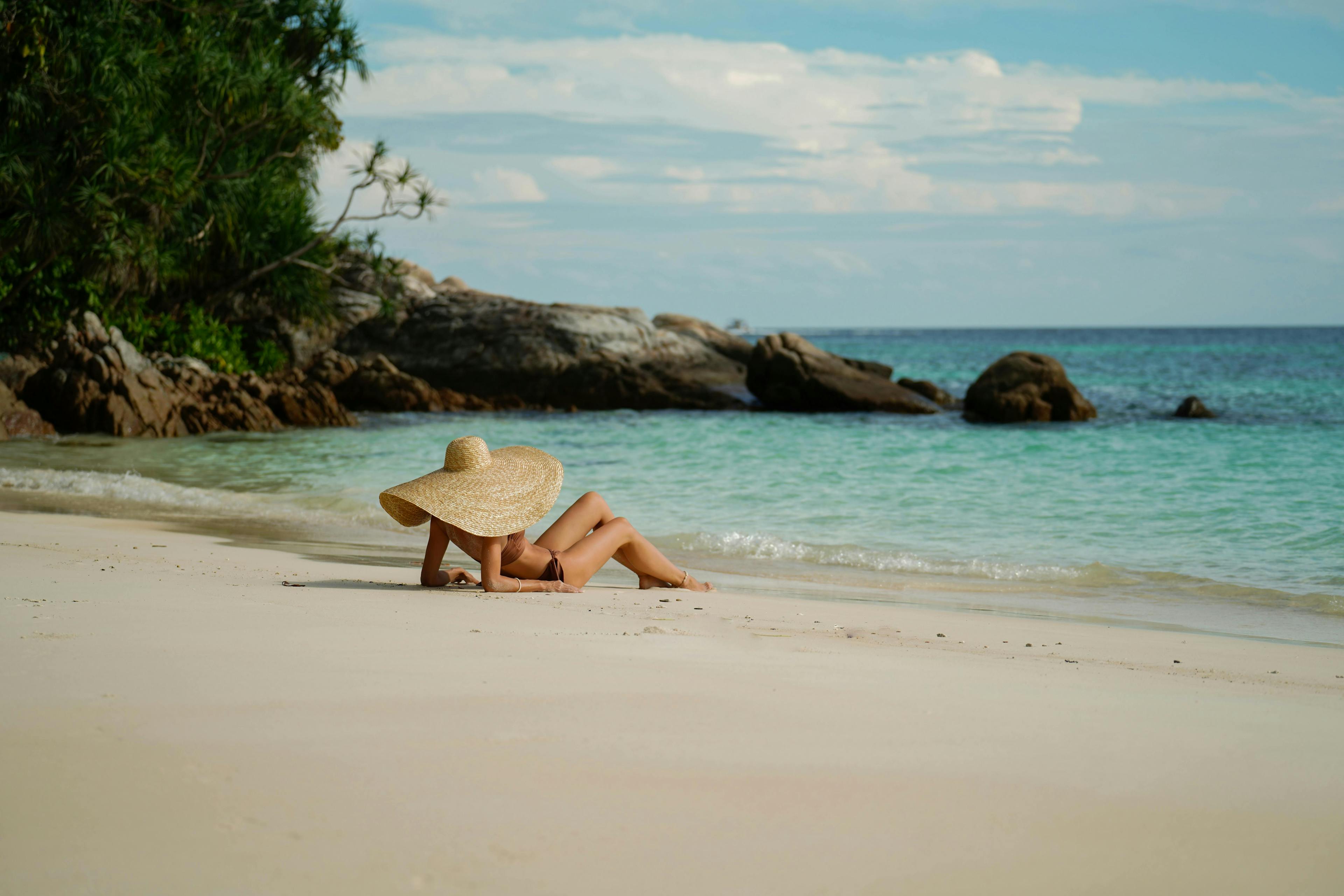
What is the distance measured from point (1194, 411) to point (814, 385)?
7841 millimetres

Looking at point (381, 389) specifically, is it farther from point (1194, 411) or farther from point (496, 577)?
point (496, 577)

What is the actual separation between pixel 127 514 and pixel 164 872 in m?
8.09

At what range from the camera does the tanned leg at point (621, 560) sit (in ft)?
19.8

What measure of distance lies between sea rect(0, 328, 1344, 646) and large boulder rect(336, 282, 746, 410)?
242 centimetres

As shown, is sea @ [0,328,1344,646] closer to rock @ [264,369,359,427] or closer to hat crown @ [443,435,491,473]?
rock @ [264,369,359,427]

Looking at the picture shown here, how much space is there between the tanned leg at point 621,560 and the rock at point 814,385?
18.0 m

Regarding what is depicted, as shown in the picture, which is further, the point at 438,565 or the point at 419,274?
A: the point at 419,274

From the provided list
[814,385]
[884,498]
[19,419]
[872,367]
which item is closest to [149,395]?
[19,419]

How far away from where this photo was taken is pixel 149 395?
692 inches

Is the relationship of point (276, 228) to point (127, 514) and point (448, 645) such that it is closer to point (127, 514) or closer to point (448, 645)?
point (127, 514)

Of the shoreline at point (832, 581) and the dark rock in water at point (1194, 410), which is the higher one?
the dark rock in water at point (1194, 410)

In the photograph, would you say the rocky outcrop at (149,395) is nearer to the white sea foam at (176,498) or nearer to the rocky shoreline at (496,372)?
the rocky shoreline at (496,372)

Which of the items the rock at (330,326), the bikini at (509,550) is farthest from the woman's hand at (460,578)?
the rock at (330,326)

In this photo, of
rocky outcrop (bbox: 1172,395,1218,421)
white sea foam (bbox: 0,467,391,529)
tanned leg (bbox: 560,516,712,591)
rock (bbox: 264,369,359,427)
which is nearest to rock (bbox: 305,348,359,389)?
rock (bbox: 264,369,359,427)
